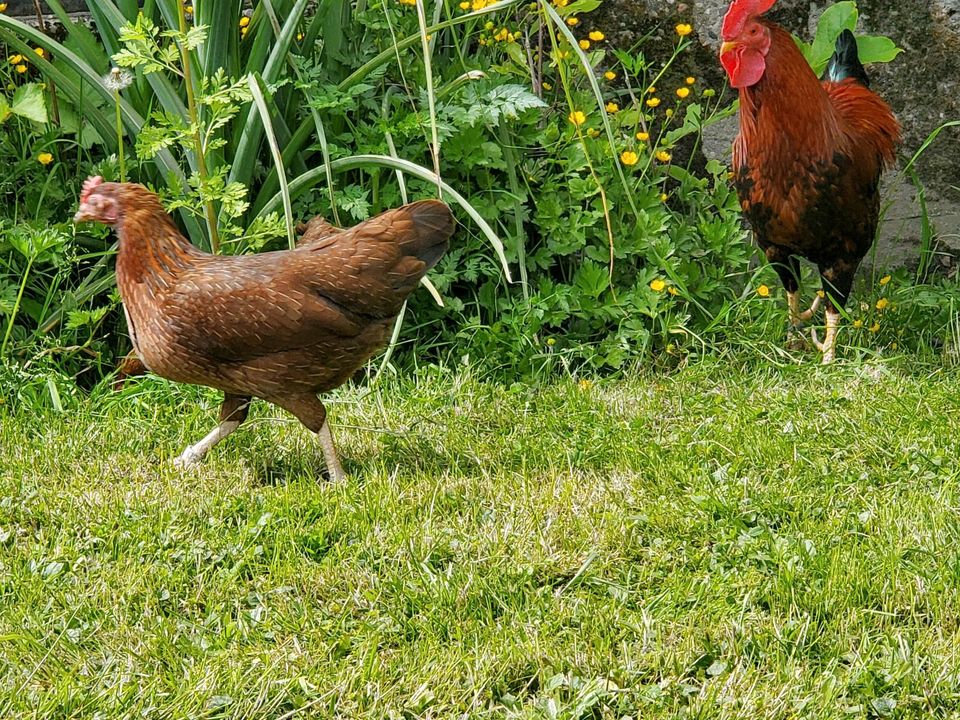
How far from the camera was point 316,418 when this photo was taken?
139 inches

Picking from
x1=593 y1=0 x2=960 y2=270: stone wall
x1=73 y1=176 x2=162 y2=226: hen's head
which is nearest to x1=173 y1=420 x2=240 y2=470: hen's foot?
x1=73 y1=176 x2=162 y2=226: hen's head

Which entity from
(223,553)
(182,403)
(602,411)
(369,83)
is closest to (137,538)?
(223,553)

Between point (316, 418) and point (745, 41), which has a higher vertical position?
point (745, 41)

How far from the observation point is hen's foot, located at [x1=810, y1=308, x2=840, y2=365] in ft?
14.8

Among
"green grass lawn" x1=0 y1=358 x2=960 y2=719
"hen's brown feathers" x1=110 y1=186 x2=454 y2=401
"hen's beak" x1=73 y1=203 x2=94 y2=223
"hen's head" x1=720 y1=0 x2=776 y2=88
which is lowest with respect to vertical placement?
"green grass lawn" x1=0 y1=358 x2=960 y2=719

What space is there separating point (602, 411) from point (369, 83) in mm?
1745

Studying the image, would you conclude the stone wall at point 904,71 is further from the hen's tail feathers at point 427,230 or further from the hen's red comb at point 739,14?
the hen's tail feathers at point 427,230

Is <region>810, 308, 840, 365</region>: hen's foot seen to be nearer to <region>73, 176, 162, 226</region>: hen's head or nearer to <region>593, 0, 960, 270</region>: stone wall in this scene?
<region>593, 0, 960, 270</region>: stone wall

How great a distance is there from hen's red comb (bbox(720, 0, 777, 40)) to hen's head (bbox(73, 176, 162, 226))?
2.20m

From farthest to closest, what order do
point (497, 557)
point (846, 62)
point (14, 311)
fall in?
point (846, 62) → point (14, 311) → point (497, 557)

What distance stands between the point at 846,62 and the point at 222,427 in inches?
121

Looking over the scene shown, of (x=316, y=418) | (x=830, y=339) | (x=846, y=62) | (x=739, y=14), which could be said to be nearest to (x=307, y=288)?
(x=316, y=418)

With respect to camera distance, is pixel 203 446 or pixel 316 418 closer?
pixel 316 418

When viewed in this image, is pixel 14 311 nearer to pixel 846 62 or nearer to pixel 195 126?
pixel 195 126
